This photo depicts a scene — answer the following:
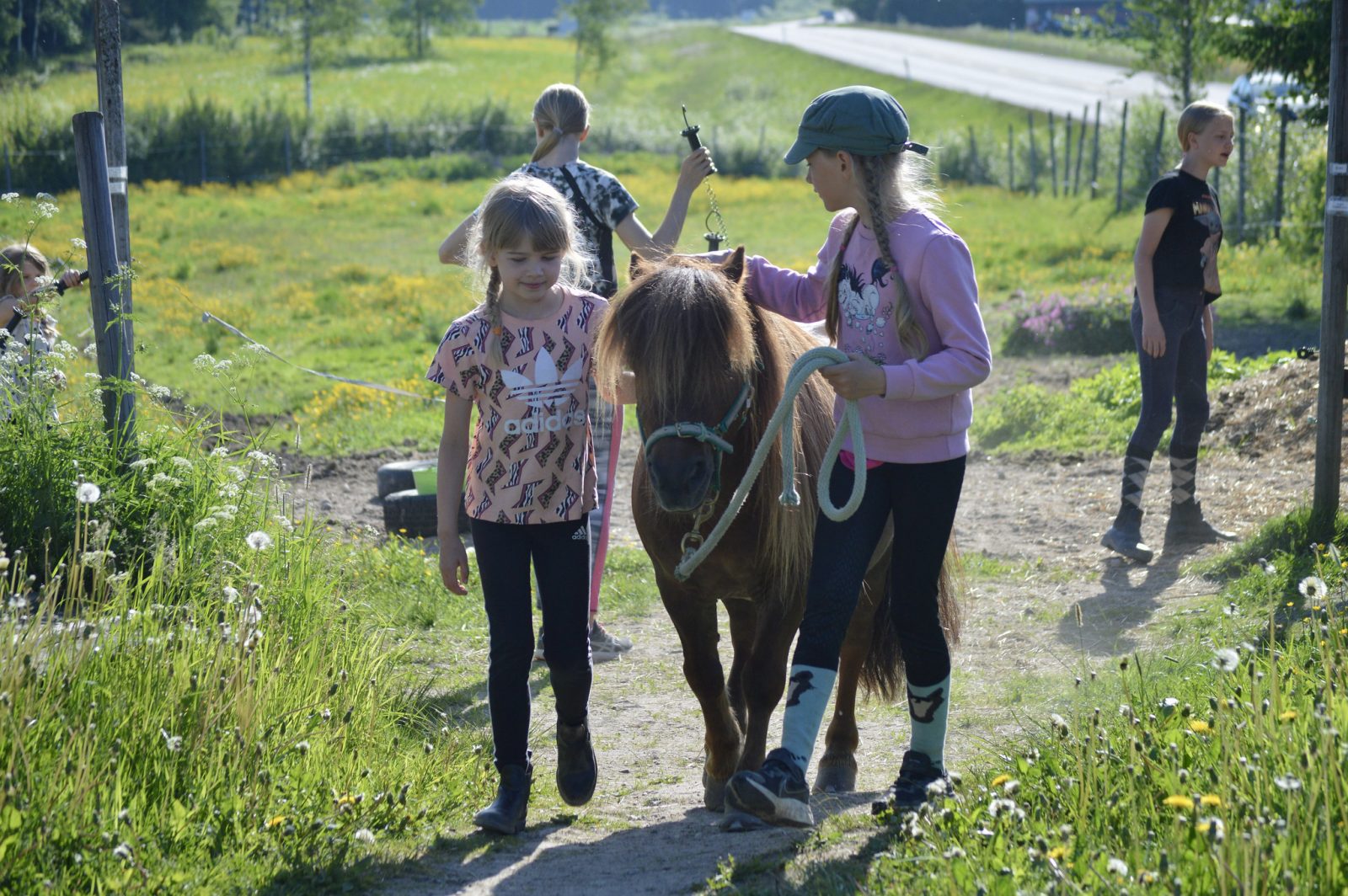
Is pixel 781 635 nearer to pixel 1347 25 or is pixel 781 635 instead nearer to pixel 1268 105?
pixel 1347 25

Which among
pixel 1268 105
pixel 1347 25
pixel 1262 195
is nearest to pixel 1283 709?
pixel 1347 25

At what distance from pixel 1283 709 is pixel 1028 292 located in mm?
12587

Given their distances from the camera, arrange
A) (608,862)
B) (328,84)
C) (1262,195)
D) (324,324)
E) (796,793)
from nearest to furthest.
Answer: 1. (796,793)
2. (608,862)
3. (324,324)
4. (1262,195)
5. (328,84)

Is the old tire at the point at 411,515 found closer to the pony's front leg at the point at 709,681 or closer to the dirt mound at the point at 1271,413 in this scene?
the pony's front leg at the point at 709,681

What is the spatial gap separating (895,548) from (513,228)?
4.45 ft

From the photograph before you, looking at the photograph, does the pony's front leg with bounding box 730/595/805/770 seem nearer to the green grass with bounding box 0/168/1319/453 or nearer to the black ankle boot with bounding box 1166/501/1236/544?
the green grass with bounding box 0/168/1319/453

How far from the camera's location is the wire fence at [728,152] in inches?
672

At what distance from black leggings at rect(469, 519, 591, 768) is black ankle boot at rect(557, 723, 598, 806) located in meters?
0.04

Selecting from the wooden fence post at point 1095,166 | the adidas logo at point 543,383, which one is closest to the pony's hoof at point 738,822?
the adidas logo at point 543,383

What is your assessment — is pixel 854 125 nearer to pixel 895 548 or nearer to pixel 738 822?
pixel 895 548

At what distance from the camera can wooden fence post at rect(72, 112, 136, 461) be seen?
491cm

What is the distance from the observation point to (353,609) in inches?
205

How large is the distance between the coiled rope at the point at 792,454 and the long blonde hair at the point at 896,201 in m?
0.18

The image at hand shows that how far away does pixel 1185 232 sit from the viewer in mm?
6293
